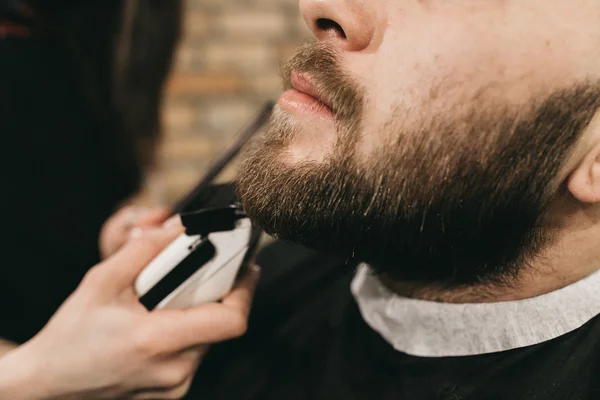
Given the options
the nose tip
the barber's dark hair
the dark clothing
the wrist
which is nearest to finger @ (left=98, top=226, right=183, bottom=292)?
the wrist

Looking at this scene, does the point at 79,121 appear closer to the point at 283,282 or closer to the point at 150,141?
the point at 150,141

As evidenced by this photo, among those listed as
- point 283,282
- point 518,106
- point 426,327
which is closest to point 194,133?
point 283,282

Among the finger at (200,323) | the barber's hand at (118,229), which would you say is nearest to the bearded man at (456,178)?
the finger at (200,323)

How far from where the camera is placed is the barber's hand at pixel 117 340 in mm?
736

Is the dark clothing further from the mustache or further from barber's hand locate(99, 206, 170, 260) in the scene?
the mustache

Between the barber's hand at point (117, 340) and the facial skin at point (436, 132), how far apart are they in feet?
0.56

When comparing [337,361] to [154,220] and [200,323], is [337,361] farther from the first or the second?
[154,220]

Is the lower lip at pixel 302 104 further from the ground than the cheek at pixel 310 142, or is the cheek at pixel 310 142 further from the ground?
the lower lip at pixel 302 104

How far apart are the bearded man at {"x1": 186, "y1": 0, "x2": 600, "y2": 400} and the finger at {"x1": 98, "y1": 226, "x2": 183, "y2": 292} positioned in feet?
0.53

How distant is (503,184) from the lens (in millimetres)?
658

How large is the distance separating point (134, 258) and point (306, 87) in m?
0.34

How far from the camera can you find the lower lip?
70cm

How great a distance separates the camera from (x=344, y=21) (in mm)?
667

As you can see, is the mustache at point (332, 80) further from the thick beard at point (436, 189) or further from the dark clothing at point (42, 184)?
the dark clothing at point (42, 184)
